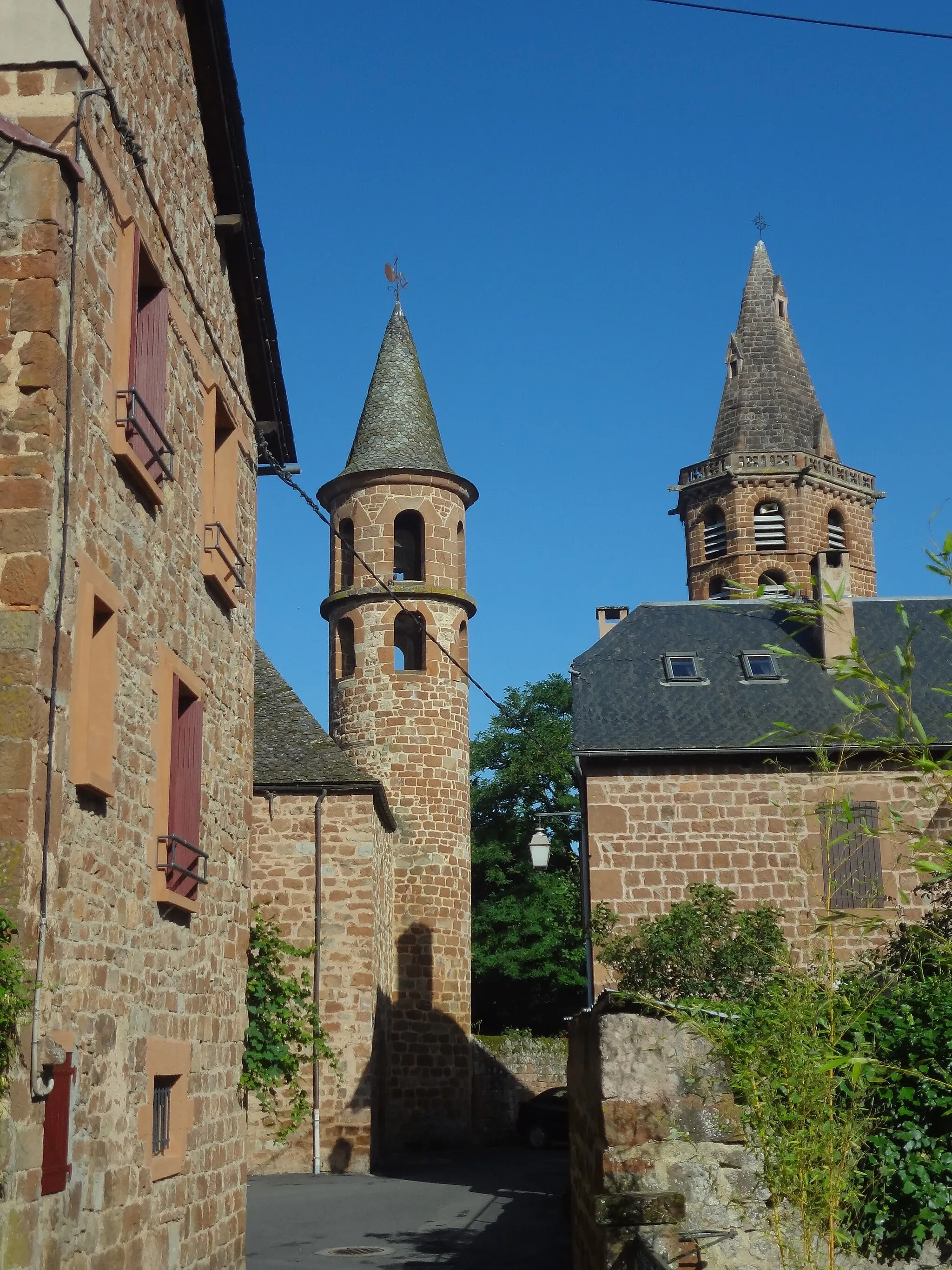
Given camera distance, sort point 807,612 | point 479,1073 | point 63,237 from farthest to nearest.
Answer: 1. point 479,1073
2. point 63,237
3. point 807,612

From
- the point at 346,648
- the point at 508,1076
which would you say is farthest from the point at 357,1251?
the point at 508,1076

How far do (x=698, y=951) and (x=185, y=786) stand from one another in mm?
7228

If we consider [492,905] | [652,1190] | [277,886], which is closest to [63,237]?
[652,1190]

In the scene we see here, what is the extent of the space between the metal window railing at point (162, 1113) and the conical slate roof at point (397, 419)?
58.3ft

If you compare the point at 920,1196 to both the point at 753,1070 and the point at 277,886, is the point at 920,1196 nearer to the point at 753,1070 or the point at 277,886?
the point at 753,1070

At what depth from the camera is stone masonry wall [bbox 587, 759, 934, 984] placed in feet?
63.2

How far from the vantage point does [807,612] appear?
19.6ft

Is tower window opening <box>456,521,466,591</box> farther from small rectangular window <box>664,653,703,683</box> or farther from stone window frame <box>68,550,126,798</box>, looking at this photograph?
stone window frame <box>68,550,126,798</box>

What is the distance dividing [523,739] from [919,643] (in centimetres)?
1928

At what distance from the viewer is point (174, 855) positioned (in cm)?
930

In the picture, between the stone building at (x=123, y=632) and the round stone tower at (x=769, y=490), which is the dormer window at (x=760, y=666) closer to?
the stone building at (x=123, y=632)

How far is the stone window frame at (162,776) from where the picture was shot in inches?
351

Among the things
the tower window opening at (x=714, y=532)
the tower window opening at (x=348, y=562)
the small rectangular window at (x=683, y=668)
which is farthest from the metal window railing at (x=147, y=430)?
the tower window opening at (x=714, y=532)

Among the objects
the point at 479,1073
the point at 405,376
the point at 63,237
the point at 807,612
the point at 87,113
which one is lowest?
the point at 479,1073
